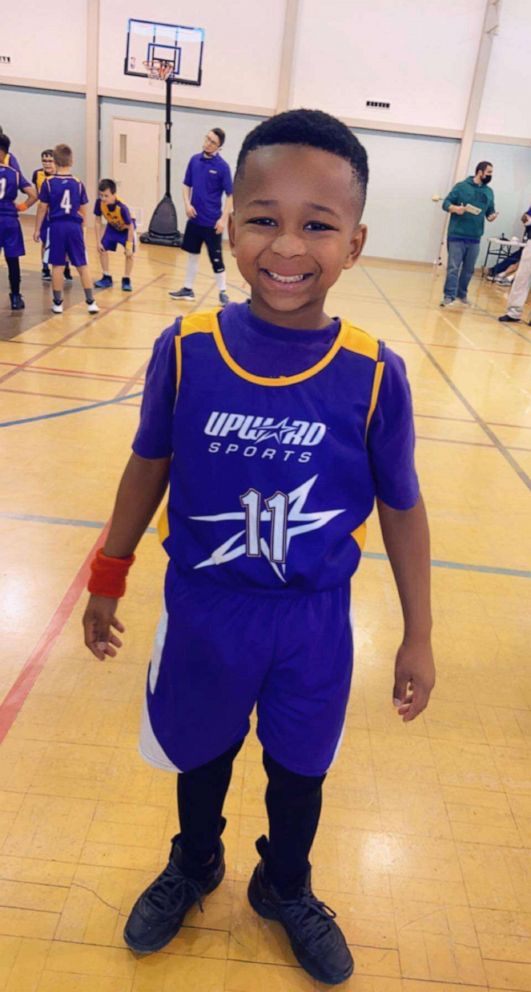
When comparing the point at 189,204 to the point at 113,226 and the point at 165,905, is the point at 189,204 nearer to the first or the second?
the point at 113,226

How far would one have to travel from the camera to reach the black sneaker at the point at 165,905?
1.47 m

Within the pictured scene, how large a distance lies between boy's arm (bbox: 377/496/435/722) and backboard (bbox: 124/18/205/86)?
1546 cm

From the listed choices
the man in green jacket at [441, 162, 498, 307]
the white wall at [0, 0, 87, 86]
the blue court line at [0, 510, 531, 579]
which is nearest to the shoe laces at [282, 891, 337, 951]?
the blue court line at [0, 510, 531, 579]

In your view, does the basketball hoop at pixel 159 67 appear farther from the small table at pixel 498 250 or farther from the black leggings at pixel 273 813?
the black leggings at pixel 273 813

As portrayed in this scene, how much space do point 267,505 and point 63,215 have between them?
633cm

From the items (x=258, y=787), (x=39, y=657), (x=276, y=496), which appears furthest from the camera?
(x=39, y=657)

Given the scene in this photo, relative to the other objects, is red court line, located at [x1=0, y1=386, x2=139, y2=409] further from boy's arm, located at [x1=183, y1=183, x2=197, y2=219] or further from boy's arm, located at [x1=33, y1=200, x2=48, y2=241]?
boy's arm, located at [x1=183, y1=183, x2=197, y2=219]

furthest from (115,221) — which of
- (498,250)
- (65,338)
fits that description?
(498,250)

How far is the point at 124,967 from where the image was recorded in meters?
1.44

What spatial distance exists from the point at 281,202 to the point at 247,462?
40 centimetres

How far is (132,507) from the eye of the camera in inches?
52.2

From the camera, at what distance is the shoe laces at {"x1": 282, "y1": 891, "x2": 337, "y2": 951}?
146 centimetres

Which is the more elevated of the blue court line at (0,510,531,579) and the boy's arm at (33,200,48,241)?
the boy's arm at (33,200,48,241)

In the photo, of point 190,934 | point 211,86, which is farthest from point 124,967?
point 211,86
